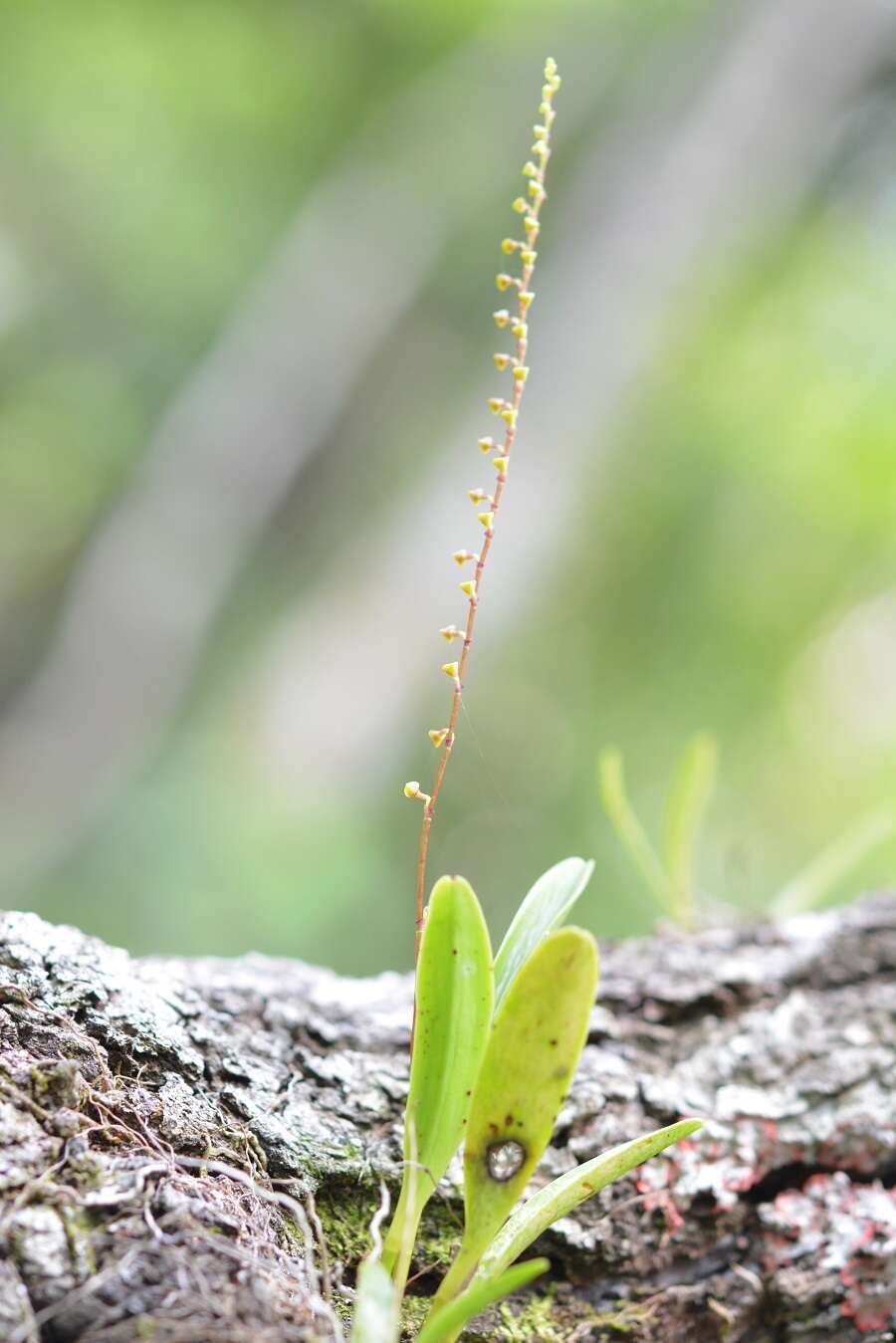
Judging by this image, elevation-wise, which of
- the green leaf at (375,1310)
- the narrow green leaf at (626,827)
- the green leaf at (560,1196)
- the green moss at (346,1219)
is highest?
the narrow green leaf at (626,827)

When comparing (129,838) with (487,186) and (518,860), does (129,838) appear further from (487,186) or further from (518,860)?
(487,186)

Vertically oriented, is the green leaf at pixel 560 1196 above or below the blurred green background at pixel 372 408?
below

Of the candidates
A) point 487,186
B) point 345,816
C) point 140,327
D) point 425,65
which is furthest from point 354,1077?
point 425,65

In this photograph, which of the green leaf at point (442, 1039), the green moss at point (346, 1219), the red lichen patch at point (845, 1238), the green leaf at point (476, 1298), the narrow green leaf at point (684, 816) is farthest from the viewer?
the narrow green leaf at point (684, 816)

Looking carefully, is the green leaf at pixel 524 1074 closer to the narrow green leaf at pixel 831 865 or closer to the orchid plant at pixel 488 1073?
the orchid plant at pixel 488 1073

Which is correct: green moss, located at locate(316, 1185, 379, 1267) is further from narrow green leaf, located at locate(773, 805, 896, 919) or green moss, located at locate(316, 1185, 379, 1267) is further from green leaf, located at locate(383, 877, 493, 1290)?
narrow green leaf, located at locate(773, 805, 896, 919)

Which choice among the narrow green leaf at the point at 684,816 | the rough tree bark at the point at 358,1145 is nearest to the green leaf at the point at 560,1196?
the rough tree bark at the point at 358,1145
